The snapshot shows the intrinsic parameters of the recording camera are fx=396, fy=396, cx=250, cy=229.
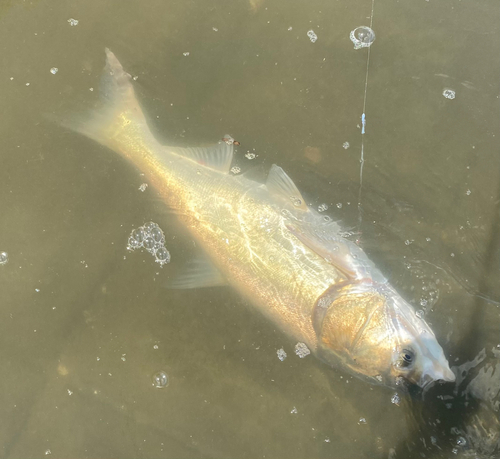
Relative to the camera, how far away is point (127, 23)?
3266 millimetres

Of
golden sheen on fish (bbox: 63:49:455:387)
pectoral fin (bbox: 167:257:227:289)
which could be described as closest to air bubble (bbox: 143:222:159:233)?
golden sheen on fish (bbox: 63:49:455:387)

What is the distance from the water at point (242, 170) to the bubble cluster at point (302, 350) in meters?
0.05

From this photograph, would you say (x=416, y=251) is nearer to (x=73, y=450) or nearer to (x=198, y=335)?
(x=198, y=335)

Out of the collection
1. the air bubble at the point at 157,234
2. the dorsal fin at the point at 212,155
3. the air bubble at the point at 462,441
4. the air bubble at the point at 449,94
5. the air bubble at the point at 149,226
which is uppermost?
the air bubble at the point at 449,94

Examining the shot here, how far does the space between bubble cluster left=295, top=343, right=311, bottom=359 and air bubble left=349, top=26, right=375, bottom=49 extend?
2.31 m

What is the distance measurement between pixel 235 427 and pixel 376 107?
2599 millimetres

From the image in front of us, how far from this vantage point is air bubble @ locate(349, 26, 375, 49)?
10.1ft

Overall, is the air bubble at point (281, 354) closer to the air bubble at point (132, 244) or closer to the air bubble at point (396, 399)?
the air bubble at point (396, 399)

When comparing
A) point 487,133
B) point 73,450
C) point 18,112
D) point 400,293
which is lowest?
point 73,450

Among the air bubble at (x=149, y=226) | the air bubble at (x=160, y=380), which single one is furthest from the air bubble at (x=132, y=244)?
the air bubble at (x=160, y=380)

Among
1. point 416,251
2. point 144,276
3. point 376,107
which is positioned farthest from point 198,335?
point 376,107

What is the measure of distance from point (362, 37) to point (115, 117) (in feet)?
6.62

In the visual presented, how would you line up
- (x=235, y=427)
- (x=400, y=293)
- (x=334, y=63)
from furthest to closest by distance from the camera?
(x=334, y=63)
(x=235, y=427)
(x=400, y=293)

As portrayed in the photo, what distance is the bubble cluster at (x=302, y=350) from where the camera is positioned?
283 centimetres
